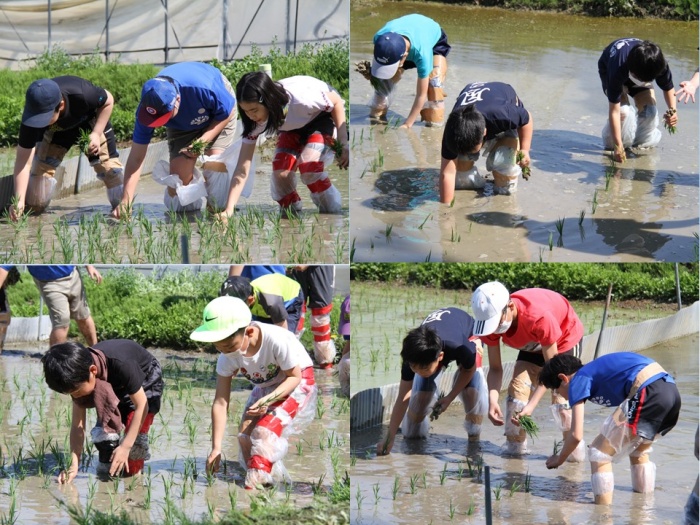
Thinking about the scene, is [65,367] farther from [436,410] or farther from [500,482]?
[500,482]

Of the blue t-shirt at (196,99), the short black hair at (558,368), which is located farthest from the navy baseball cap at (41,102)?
the short black hair at (558,368)

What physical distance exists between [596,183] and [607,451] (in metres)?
2.16

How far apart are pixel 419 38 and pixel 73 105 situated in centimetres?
263

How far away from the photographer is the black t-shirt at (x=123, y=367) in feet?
14.8

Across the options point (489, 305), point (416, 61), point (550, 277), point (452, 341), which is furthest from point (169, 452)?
point (550, 277)

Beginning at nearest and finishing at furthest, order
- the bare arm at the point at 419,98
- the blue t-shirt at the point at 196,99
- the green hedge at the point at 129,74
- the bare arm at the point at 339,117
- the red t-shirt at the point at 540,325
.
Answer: the red t-shirt at the point at 540,325, the blue t-shirt at the point at 196,99, the bare arm at the point at 339,117, the bare arm at the point at 419,98, the green hedge at the point at 129,74

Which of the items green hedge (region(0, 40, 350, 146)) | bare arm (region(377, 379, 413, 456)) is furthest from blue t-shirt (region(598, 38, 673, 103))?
green hedge (region(0, 40, 350, 146))

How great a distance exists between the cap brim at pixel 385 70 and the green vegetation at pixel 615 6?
409 cm

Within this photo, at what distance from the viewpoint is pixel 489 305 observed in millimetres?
4922

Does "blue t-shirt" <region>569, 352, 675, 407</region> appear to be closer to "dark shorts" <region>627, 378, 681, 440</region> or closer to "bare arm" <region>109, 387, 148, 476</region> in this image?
"dark shorts" <region>627, 378, 681, 440</region>

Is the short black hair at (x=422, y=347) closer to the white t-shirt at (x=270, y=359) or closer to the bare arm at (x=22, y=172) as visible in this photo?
the white t-shirt at (x=270, y=359)

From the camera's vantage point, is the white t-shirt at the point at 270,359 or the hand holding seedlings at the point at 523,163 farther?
the hand holding seedlings at the point at 523,163

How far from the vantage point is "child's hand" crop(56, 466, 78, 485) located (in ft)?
14.8

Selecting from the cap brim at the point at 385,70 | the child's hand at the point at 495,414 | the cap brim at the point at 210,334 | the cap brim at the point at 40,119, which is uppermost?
the cap brim at the point at 385,70
